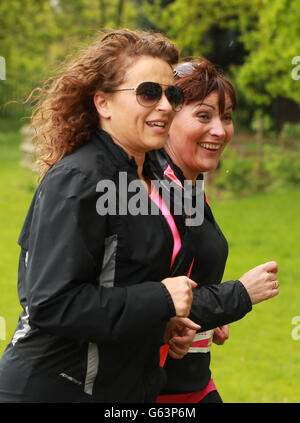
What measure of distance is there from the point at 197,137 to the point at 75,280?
1194 millimetres

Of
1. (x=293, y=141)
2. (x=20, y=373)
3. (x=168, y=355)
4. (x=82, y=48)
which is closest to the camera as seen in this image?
(x=20, y=373)

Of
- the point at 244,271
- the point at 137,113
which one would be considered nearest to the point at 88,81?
the point at 137,113

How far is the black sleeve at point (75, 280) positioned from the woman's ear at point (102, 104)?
0.31m

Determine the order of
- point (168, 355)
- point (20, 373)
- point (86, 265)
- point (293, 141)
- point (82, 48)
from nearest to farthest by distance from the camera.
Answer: point (86, 265), point (20, 373), point (82, 48), point (168, 355), point (293, 141)

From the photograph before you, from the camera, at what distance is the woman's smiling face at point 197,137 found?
3031mm

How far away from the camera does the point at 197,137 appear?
3.03 metres

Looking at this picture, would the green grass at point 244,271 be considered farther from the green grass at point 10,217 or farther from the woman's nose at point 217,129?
the woman's nose at point 217,129

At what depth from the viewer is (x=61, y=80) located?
243cm

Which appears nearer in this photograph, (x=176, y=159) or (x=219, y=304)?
(x=219, y=304)

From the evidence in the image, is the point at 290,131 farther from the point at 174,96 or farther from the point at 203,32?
the point at 174,96

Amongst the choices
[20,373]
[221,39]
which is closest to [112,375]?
[20,373]

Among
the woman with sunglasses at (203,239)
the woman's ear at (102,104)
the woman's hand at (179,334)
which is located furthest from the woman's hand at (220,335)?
the woman's ear at (102,104)
